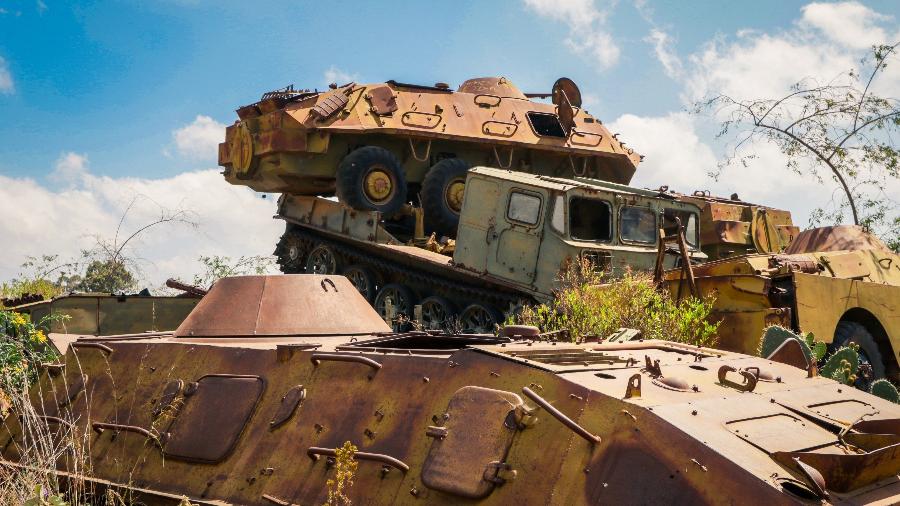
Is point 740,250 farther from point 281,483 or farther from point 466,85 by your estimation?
point 281,483

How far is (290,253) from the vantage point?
742 inches

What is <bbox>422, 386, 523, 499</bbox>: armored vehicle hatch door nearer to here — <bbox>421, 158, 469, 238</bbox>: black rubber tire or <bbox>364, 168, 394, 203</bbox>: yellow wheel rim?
<bbox>364, 168, 394, 203</bbox>: yellow wheel rim

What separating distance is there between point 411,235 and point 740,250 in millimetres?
5517

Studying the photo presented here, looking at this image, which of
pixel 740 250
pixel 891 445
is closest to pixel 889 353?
pixel 740 250

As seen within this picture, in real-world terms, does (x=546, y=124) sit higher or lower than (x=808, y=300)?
higher

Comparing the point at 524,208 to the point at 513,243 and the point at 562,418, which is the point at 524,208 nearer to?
the point at 513,243

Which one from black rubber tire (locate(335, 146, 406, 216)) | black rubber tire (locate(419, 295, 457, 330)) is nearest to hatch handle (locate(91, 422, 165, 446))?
black rubber tire (locate(419, 295, 457, 330))

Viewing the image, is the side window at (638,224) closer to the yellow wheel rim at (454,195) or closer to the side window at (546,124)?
the yellow wheel rim at (454,195)

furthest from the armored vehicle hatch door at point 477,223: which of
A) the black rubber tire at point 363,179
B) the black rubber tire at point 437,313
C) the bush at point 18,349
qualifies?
the bush at point 18,349

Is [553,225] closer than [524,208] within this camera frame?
Yes

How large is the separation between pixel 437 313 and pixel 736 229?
4.96 meters

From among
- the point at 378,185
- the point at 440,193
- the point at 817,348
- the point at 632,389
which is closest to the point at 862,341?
the point at 817,348

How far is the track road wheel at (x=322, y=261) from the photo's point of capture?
17609mm

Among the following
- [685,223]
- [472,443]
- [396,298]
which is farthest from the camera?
[396,298]
